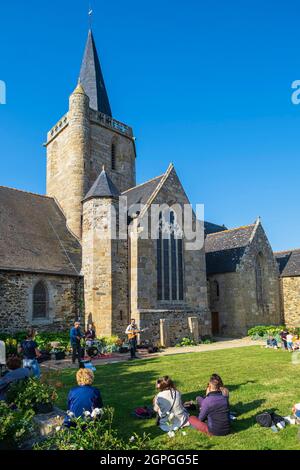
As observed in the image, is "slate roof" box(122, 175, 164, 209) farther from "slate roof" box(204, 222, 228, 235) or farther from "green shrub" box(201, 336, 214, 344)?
"slate roof" box(204, 222, 228, 235)

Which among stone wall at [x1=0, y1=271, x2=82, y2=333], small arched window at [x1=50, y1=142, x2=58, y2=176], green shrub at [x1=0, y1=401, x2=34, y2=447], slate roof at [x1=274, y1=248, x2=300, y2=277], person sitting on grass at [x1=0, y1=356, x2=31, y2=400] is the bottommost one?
green shrub at [x1=0, y1=401, x2=34, y2=447]

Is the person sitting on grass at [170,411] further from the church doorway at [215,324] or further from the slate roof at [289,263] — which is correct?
the slate roof at [289,263]

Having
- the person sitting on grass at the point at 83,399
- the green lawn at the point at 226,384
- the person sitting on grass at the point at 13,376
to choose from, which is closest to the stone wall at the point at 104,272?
the green lawn at the point at 226,384

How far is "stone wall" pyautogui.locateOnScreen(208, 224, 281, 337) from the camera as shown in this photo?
24.0 meters

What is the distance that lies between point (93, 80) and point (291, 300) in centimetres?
2326

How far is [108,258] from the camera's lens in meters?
18.6

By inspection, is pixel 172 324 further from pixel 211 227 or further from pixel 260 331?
pixel 211 227

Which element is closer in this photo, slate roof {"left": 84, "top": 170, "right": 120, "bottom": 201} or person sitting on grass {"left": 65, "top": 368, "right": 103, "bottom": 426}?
person sitting on grass {"left": 65, "top": 368, "right": 103, "bottom": 426}

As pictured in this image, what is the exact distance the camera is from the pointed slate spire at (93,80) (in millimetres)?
28203

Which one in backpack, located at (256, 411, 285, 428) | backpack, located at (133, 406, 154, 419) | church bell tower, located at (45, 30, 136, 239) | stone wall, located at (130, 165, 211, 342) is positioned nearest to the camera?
backpack, located at (256, 411, 285, 428)

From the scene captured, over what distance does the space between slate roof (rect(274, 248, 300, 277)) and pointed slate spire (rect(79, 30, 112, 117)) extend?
18.7m

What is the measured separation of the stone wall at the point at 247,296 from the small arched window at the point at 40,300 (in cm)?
1252

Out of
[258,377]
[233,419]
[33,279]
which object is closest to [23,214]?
[33,279]

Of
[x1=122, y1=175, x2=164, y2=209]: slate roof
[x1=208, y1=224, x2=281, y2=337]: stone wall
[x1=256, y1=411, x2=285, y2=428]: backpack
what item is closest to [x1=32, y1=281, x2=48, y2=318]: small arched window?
[x1=122, y1=175, x2=164, y2=209]: slate roof
